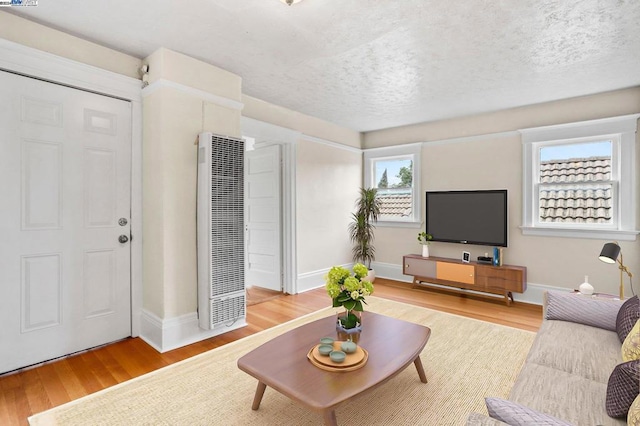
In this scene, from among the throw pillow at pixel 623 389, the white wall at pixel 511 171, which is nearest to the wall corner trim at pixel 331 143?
the white wall at pixel 511 171

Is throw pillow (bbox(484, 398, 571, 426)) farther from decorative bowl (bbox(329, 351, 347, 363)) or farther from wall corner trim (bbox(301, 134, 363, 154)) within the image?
wall corner trim (bbox(301, 134, 363, 154))

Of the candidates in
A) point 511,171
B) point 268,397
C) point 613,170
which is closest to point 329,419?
point 268,397

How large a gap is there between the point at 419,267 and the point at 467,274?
71 cm

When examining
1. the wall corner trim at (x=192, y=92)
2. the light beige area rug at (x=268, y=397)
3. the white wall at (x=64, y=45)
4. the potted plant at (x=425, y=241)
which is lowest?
the light beige area rug at (x=268, y=397)

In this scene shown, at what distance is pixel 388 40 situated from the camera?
265cm

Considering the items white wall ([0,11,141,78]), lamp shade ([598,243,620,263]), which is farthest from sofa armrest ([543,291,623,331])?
white wall ([0,11,141,78])

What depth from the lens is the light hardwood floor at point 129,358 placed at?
6.94 ft

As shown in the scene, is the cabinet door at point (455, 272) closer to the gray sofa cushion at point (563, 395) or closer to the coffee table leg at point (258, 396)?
the gray sofa cushion at point (563, 395)

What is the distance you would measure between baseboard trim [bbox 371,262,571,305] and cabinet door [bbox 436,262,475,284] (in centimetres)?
38

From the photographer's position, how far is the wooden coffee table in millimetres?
1544

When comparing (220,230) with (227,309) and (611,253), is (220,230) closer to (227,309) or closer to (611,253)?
(227,309)

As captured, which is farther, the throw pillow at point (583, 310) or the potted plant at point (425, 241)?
the potted plant at point (425, 241)

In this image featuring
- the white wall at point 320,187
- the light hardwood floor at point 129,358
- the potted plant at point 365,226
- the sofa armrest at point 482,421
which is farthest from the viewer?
the potted plant at point 365,226

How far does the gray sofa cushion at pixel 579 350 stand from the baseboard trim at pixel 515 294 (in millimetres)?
2157
